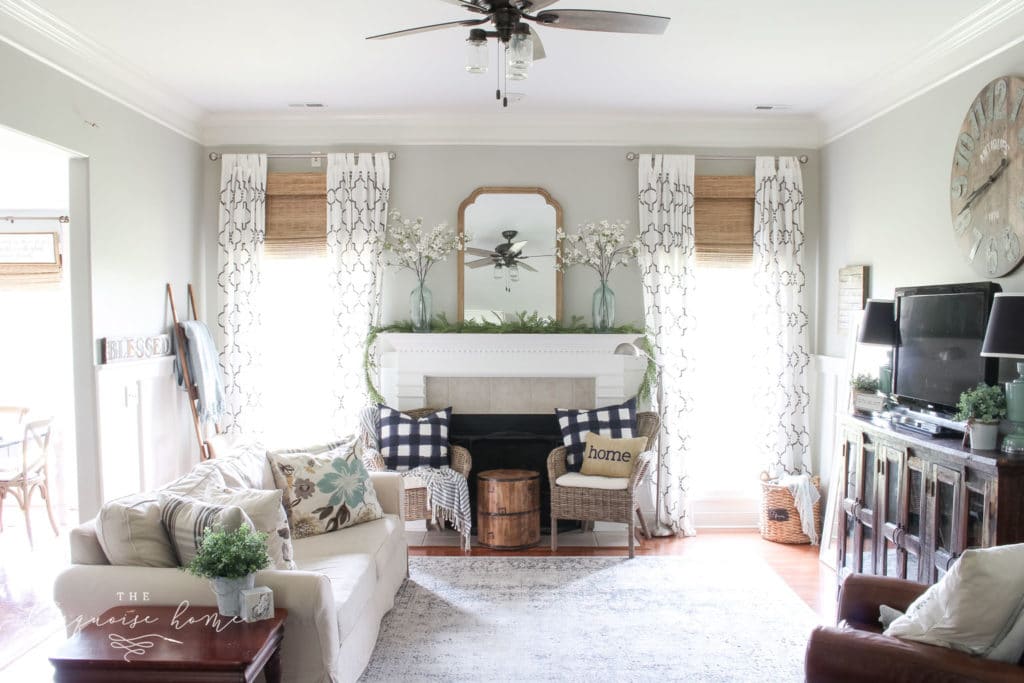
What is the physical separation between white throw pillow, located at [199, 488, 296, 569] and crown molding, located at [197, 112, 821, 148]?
3213 mm

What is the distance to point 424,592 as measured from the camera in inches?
159

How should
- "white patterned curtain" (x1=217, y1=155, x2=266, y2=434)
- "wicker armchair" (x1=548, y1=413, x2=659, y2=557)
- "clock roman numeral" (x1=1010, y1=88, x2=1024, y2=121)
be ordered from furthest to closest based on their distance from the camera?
"white patterned curtain" (x1=217, y1=155, x2=266, y2=434) → "wicker armchair" (x1=548, y1=413, x2=659, y2=557) → "clock roman numeral" (x1=1010, y1=88, x2=1024, y2=121)

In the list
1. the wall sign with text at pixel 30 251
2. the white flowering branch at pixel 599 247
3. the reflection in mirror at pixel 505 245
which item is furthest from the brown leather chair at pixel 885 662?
the wall sign with text at pixel 30 251

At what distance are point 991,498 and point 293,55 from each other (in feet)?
13.0

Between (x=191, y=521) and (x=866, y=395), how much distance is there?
3.51m

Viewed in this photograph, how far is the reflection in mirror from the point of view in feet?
17.5

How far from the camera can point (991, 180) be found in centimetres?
335

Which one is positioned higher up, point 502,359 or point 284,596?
point 502,359

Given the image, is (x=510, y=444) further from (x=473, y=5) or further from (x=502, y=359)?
(x=473, y=5)

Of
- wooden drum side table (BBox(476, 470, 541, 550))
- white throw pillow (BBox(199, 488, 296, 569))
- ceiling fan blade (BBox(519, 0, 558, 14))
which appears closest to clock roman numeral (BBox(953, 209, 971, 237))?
ceiling fan blade (BBox(519, 0, 558, 14))

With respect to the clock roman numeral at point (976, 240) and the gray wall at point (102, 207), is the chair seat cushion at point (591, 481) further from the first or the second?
the gray wall at point (102, 207)

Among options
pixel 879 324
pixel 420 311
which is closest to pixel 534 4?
pixel 879 324

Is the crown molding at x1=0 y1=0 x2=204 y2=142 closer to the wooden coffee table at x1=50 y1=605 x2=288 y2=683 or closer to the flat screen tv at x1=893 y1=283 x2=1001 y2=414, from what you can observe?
the wooden coffee table at x1=50 y1=605 x2=288 y2=683

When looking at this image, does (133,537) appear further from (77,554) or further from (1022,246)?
(1022,246)
